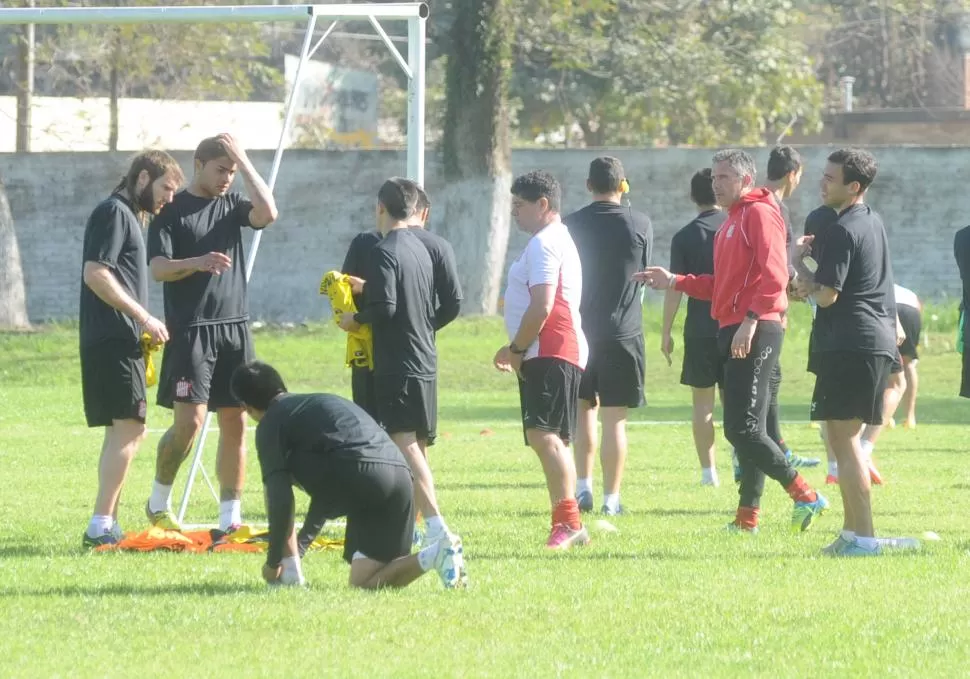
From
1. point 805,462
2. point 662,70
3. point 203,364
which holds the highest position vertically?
point 662,70

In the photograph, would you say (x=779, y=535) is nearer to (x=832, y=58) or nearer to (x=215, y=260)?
(x=215, y=260)

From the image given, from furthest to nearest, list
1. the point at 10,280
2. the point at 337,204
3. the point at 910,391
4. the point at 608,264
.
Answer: the point at 337,204 → the point at 10,280 → the point at 910,391 → the point at 608,264

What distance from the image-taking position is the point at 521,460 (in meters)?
13.8

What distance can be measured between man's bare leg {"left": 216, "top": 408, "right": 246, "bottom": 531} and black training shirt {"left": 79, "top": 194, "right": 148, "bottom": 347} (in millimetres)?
743

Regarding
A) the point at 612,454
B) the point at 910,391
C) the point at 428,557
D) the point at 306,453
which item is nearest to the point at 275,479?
the point at 306,453

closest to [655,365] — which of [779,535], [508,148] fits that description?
[508,148]

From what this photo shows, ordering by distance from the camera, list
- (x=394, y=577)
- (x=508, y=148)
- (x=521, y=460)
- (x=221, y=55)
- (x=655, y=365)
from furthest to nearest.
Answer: (x=221, y=55) < (x=508, y=148) < (x=655, y=365) < (x=521, y=460) < (x=394, y=577)

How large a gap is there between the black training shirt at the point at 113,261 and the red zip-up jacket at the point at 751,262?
307 cm

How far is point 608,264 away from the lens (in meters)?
10.2

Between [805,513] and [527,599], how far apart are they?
106 inches

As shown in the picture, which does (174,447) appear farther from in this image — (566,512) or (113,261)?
(566,512)

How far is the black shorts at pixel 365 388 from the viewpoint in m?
8.52

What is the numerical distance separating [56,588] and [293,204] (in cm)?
1997

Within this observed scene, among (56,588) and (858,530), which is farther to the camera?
(858,530)
